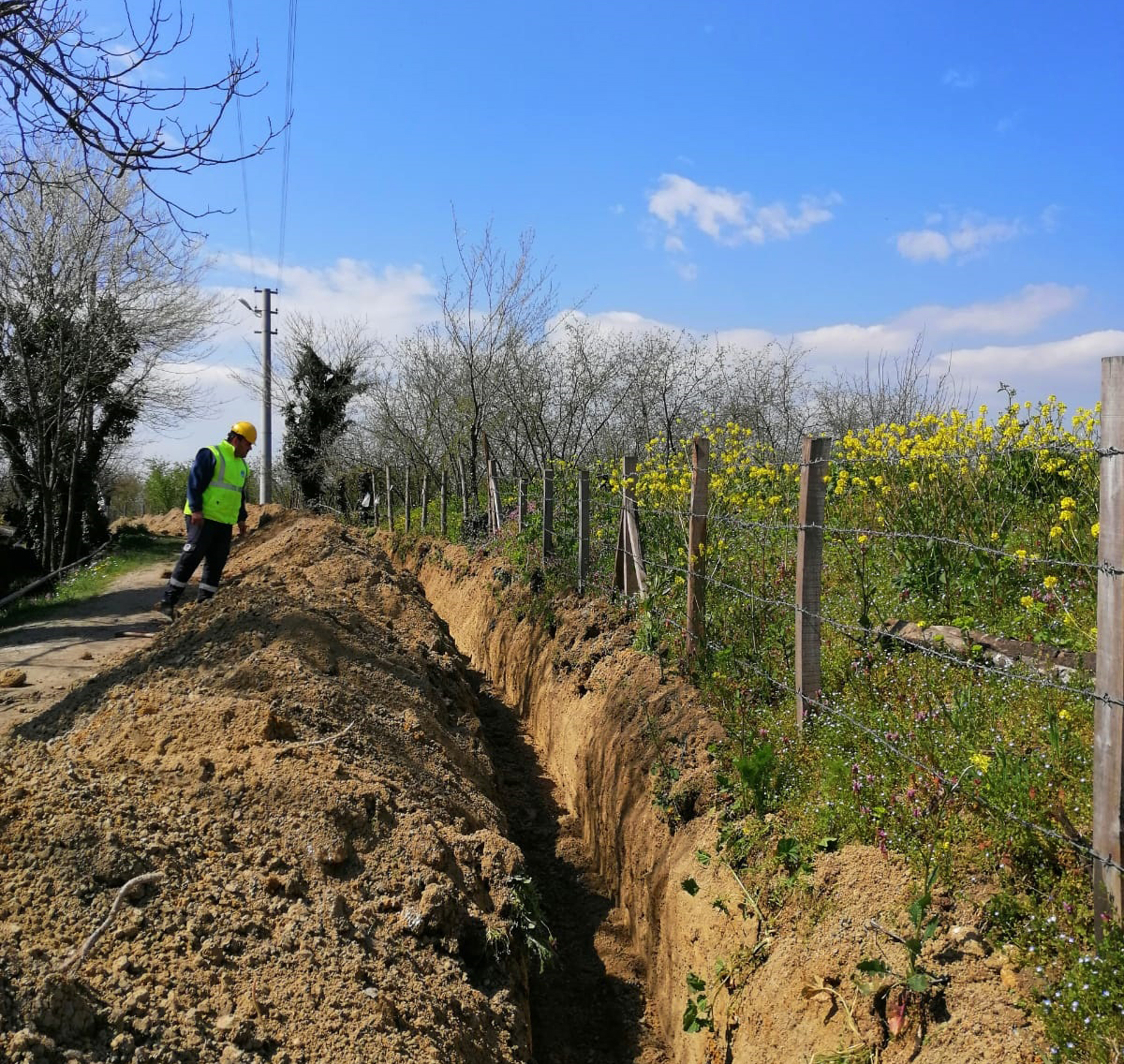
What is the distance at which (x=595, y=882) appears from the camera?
6.44 m

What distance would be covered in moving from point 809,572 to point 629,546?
3325mm

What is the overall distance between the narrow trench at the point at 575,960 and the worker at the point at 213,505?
12.3ft

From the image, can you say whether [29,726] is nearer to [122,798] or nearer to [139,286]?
[122,798]

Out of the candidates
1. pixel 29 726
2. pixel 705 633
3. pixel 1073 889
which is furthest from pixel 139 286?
pixel 1073 889

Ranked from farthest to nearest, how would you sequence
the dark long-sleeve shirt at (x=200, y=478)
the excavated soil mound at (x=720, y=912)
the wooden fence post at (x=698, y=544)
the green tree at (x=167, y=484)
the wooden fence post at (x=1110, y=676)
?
the green tree at (x=167, y=484)
the dark long-sleeve shirt at (x=200, y=478)
the wooden fence post at (x=698, y=544)
the excavated soil mound at (x=720, y=912)
the wooden fence post at (x=1110, y=676)

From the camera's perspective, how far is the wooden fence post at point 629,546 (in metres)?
7.62

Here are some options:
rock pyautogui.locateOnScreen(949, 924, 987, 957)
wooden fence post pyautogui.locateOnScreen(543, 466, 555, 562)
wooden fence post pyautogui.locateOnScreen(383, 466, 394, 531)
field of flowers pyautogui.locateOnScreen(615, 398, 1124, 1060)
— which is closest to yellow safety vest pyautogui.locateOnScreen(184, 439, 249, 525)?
wooden fence post pyautogui.locateOnScreen(543, 466, 555, 562)

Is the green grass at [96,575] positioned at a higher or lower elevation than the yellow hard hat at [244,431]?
lower

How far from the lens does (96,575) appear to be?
53.2 ft

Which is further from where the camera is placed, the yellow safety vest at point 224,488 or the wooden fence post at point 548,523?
the wooden fence post at point 548,523

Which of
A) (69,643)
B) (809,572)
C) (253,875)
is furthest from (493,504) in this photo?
(253,875)

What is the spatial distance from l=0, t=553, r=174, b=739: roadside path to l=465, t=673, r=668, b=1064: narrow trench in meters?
3.46

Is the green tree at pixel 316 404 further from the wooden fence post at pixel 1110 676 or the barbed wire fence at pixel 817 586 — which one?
the wooden fence post at pixel 1110 676

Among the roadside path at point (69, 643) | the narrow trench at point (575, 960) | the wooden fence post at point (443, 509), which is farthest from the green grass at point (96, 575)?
the narrow trench at point (575, 960)
